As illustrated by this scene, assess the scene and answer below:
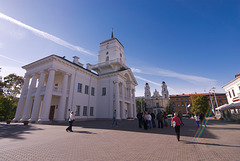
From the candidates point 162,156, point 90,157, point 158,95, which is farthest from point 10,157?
point 158,95

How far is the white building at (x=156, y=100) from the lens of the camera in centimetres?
7525

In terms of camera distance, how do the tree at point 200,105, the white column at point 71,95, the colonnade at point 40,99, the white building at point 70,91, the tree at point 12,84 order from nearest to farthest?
the colonnade at point 40,99, the white building at point 70,91, the white column at point 71,95, the tree at point 12,84, the tree at point 200,105

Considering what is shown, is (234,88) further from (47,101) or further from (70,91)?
(47,101)

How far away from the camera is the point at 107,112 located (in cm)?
2530

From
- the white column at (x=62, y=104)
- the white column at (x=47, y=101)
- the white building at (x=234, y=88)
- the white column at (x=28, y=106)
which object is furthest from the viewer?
the white building at (x=234, y=88)

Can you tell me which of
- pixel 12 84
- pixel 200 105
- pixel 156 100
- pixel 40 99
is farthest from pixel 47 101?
pixel 156 100

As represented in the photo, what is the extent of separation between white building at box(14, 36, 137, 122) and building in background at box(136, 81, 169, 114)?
158 feet

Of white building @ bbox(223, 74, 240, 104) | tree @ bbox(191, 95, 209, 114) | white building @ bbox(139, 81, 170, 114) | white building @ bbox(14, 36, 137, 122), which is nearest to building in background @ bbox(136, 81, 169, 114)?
white building @ bbox(139, 81, 170, 114)

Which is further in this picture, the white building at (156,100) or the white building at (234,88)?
the white building at (156,100)

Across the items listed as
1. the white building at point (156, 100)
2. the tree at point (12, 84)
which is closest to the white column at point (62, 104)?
the tree at point (12, 84)

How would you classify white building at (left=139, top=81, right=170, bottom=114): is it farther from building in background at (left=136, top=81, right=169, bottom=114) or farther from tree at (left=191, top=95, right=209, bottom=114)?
tree at (left=191, top=95, right=209, bottom=114)

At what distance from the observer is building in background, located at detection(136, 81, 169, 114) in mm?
75287

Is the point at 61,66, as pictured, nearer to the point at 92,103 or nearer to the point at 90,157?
the point at 92,103

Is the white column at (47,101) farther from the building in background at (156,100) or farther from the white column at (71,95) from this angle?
the building in background at (156,100)
